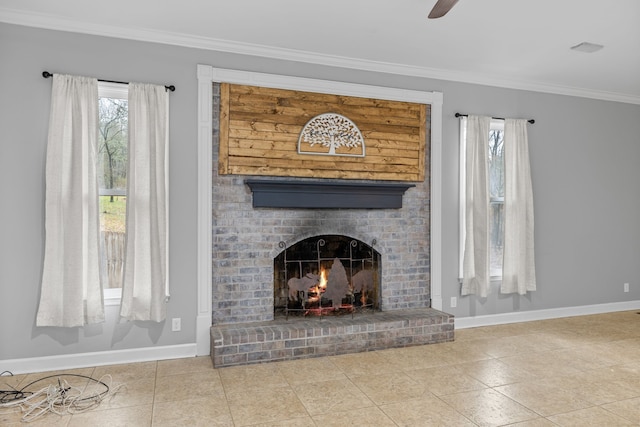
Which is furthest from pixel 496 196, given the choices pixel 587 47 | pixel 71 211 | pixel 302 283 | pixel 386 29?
pixel 71 211

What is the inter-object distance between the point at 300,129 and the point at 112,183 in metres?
1.69

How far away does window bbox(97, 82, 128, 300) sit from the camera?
345cm

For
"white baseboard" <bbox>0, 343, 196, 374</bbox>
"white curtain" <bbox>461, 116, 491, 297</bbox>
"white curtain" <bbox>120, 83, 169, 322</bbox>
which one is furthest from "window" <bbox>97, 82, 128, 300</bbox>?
"white curtain" <bbox>461, 116, 491, 297</bbox>

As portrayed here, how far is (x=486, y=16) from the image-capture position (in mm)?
3145

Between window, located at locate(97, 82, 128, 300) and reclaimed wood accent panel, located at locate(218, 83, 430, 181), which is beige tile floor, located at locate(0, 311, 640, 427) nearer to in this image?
window, located at locate(97, 82, 128, 300)

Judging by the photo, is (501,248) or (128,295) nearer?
(128,295)

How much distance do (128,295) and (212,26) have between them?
2263 millimetres

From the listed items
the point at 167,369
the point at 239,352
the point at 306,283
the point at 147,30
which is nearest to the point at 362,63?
the point at 147,30

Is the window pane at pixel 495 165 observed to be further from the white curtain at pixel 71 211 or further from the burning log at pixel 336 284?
the white curtain at pixel 71 211

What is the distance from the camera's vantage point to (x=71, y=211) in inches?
126

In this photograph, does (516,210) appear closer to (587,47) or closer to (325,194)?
(587,47)

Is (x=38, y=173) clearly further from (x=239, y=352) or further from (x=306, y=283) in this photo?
(x=306, y=283)

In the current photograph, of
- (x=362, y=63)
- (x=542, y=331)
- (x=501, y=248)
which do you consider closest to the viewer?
(x=362, y=63)

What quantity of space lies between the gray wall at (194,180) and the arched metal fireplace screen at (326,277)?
2.67ft
